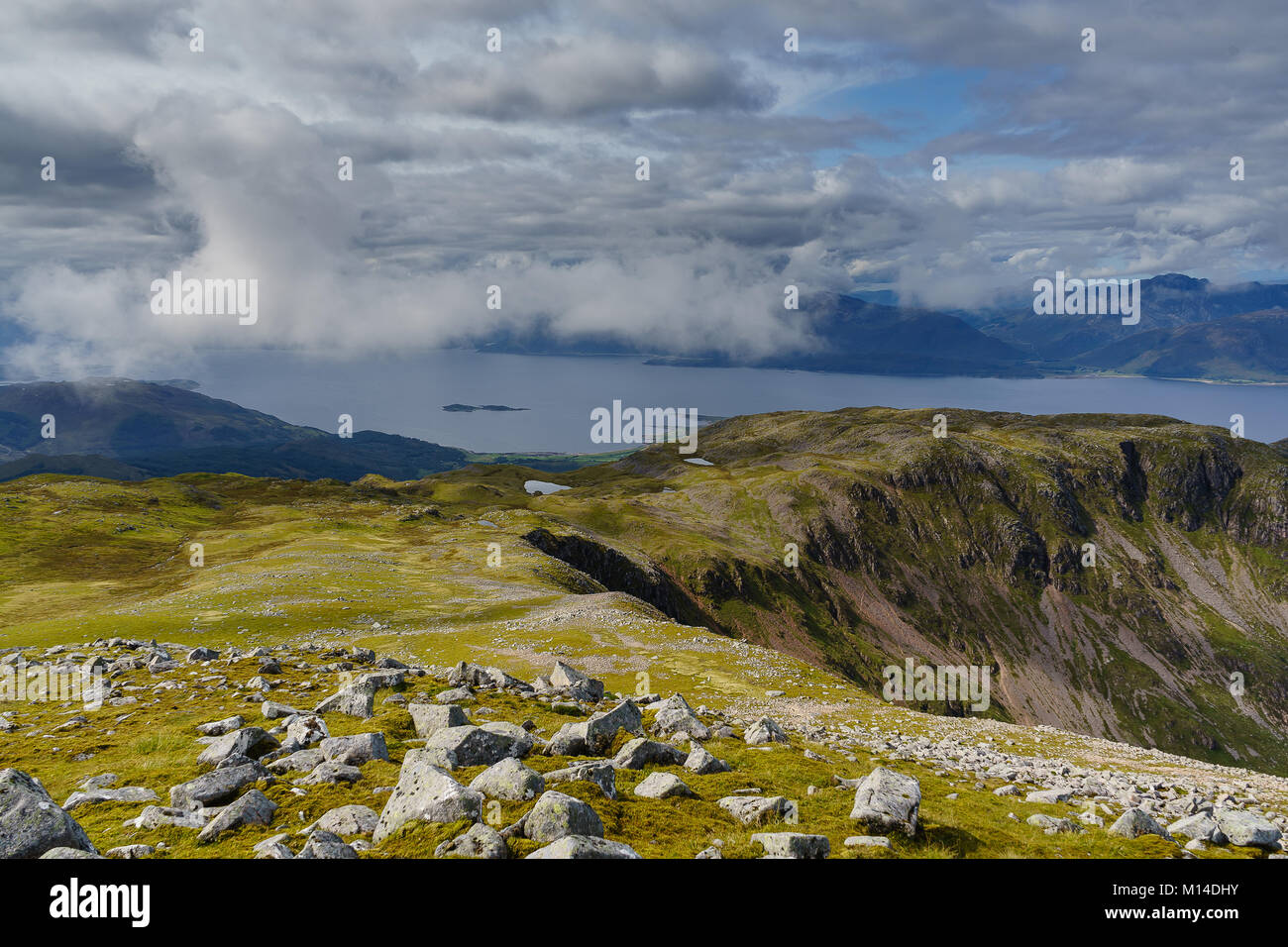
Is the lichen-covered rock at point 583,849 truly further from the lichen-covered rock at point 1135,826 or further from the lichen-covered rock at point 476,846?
the lichen-covered rock at point 1135,826

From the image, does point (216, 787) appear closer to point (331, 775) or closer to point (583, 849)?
point (331, 775)

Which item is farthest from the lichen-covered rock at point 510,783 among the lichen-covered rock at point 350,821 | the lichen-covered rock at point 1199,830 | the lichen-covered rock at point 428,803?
the lichen-covered rock at point 1199,830

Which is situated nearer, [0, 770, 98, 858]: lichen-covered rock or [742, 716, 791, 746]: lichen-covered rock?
[0, 770, 98, 858]: lichen-covered rock

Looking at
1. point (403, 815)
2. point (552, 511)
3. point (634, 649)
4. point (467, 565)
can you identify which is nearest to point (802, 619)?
point (552, 511)

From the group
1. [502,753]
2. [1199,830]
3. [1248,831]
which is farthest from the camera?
[502,753]

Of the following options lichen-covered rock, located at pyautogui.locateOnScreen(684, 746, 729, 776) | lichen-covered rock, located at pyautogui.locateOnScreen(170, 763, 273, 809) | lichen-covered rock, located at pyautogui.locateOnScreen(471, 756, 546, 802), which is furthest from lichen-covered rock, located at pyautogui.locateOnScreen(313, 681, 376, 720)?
lichen-covered rock, located at pyautogui.locateOnScreen(684, 746, 729, 776)

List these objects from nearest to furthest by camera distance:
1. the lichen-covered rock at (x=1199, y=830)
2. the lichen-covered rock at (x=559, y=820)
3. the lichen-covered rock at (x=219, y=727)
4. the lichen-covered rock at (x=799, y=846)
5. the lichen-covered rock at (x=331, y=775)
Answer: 1. the lichen-covered rock at (x=559, y=820)
2. the lichen-covered rock at (x=799, y=846)
3. the lichen-covered rock at (x=331, y=775)
4. the lichen-covered rock at (x=1199, y=830)
5. the lichen-covered rock at (x=219, y=727)

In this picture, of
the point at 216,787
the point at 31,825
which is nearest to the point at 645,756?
the point at 216,787

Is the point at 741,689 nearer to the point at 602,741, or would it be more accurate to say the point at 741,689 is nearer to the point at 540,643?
the point at 540,643

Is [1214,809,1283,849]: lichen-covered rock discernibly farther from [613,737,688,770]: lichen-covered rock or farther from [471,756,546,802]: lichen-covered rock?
[471,756,546,802]: lichen-covered rock

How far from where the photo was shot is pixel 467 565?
98625 millimetres

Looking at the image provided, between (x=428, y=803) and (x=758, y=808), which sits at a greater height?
(x=428, y=803)
